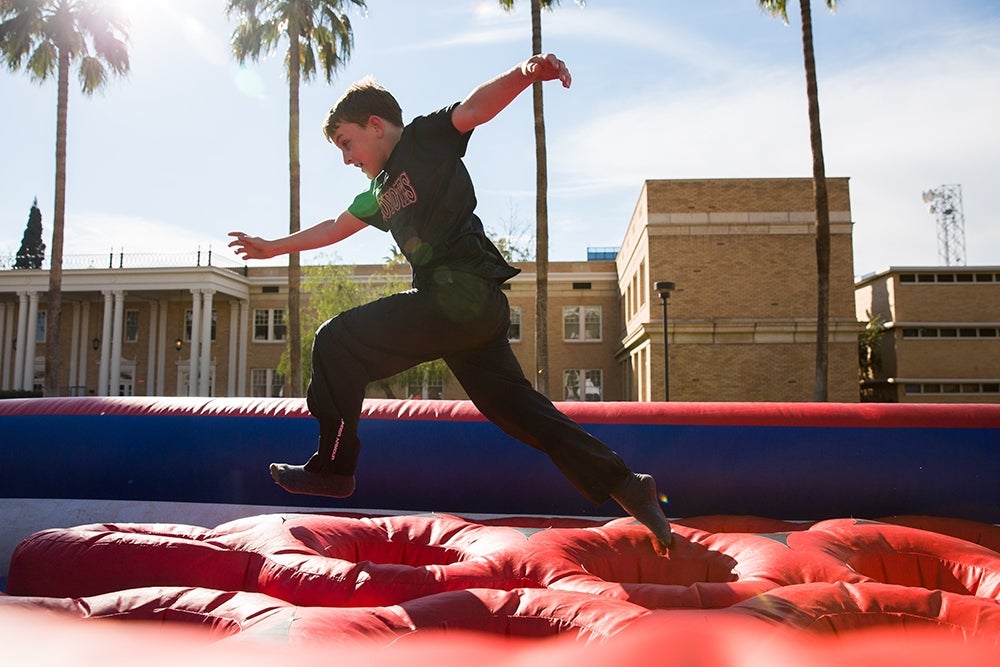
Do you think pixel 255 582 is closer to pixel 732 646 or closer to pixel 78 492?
pixel 732 646

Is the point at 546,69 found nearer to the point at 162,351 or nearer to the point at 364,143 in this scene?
the point at 364,143

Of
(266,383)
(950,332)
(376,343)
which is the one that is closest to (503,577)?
(376,343)


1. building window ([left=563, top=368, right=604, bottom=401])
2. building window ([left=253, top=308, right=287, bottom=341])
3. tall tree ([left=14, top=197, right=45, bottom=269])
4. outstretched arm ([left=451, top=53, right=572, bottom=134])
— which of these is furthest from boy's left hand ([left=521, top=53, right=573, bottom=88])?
tall tree ([left=14, top=197, right=45, bottom=269])

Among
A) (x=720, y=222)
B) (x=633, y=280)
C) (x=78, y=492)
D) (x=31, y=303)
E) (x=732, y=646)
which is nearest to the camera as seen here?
(x=732, y=646)

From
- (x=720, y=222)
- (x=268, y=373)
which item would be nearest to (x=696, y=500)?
(x=720, y=222)

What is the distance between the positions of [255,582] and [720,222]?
18.4 meters

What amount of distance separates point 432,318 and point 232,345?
2981 cm

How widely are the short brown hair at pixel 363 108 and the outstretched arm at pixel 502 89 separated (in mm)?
299

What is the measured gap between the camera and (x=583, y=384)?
28.1m

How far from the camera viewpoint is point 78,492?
13.2 ft

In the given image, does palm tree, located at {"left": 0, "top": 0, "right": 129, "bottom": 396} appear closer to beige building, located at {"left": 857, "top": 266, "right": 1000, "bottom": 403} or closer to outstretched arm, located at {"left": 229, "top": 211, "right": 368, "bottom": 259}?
outstretched arm, located at {"left": 229, "top": 211, "right": 368, "bottom": 259}

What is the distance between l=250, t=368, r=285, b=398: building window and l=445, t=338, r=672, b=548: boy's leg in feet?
93.3

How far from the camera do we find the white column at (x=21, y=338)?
28.7 m

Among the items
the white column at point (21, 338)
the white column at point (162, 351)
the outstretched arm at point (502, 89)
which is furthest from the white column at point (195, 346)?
the outstretched arm at point (502, 89)
